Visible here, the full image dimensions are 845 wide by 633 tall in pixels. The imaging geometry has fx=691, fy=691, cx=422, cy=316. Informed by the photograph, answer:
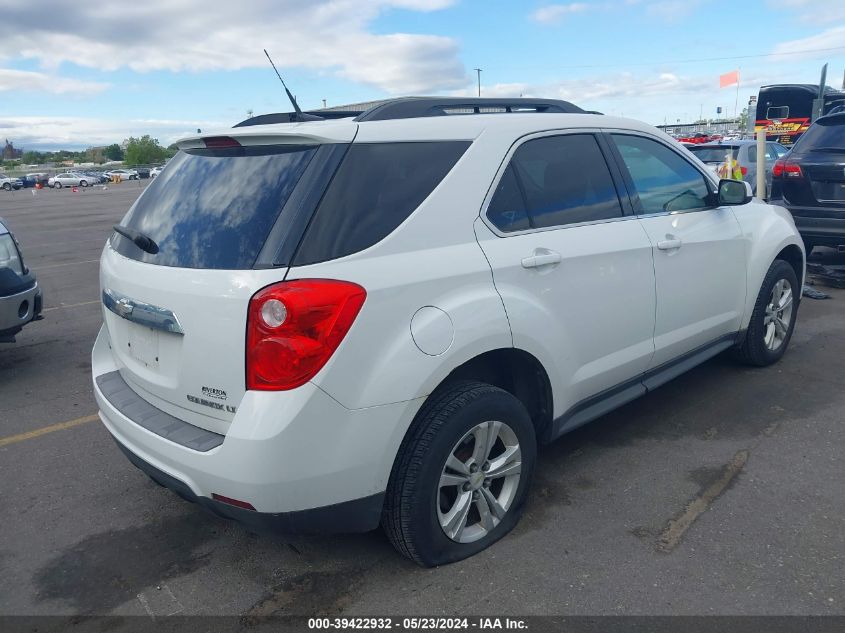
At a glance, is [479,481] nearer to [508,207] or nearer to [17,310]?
[508,207]

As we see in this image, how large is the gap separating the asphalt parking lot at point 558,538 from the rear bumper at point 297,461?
0.45m

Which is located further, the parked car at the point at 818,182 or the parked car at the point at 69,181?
the parked car at the point at 69,181

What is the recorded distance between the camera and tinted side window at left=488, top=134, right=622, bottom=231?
9.95 feet

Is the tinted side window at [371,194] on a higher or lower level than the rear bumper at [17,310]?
higher

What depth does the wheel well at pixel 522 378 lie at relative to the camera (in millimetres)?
2980

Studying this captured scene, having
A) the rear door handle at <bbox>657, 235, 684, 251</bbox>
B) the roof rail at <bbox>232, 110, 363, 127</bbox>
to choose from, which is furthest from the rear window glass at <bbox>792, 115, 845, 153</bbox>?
the roof rail at <bbox>232, 110, 363, 127</bbox>

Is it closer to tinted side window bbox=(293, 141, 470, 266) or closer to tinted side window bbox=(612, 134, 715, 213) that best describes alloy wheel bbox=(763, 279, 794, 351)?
tinted side window bbox=(612, 134, 715, 213)

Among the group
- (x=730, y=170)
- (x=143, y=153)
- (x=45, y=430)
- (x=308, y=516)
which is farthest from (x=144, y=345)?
(x=143, y=153)

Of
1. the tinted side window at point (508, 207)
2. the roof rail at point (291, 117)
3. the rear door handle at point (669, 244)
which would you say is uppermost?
the roof rail at point (291, 117)

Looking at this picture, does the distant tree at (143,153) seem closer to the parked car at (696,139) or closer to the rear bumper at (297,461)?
the parked car at (696,139)

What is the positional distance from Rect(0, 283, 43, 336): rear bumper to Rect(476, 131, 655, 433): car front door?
390cm

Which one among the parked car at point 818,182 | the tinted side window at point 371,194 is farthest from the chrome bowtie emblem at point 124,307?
the parked car at point 818,182

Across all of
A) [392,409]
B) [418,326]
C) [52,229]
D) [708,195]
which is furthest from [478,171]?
[52,229]

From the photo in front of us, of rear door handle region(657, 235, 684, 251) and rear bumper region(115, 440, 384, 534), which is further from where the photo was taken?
Result: rear door handle region(657, 235, 684, 251)
